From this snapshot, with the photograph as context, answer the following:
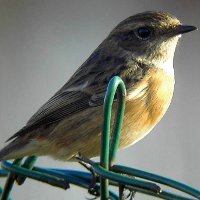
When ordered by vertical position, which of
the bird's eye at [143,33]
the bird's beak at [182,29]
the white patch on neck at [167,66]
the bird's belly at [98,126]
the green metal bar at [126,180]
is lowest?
the green metal bar at [126,180]

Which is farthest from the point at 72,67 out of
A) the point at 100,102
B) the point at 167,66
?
the point at 100,102

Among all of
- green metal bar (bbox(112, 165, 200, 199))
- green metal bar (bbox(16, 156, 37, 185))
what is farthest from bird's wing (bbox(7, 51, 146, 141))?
green metal bar (bbox(112, 165, 200, 199))

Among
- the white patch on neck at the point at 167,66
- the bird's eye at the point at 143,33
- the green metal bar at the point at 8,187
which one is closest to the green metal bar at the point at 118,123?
the green metal bar at the point at 8,187

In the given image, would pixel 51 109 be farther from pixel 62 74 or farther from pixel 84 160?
pixel 62 74

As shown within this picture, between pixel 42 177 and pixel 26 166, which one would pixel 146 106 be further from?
pixel 42 177

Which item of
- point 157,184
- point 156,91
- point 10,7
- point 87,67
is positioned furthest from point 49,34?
point 157,184

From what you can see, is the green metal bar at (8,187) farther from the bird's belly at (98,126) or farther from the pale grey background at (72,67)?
the pale grey background at (72,67)

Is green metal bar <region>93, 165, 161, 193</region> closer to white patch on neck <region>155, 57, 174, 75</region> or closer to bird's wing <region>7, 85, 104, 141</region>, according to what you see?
bird's wing <region>7, 85, 104, 141</region>
